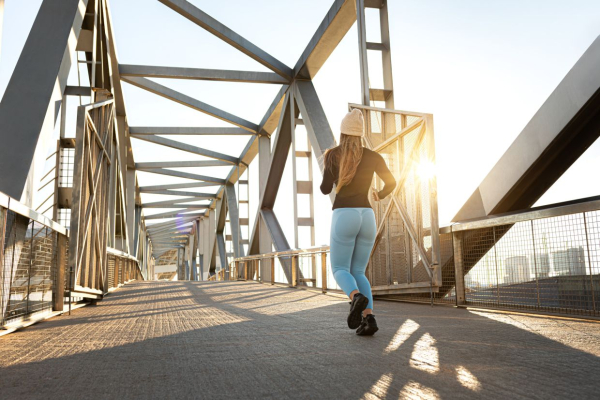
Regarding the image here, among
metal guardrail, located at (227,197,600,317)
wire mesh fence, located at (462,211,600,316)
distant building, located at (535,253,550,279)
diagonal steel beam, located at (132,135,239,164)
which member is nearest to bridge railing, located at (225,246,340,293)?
metal guardrail, located at (227,197,600,317)

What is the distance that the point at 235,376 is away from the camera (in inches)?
80.9

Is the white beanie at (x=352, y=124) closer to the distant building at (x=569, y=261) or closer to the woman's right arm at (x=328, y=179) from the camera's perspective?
the woman's right arm at (x=328, y=179)

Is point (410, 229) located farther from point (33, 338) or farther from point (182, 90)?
point (182, 90)

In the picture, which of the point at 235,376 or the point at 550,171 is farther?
the point at 550,171

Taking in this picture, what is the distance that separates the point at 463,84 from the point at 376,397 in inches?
269

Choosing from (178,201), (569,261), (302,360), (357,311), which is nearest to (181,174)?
(178,201)

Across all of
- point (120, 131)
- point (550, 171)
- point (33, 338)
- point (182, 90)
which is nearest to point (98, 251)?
point (33, 338)

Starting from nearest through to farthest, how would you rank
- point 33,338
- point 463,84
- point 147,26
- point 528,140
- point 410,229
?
point 33,338, point 528,140, point 410,229, point 463,84, point 147,26

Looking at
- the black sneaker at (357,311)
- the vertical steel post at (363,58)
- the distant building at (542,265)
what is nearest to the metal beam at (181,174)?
the vertical steel post at (363,58)

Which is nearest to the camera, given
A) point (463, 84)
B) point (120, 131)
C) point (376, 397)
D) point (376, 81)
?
point (376, 397)

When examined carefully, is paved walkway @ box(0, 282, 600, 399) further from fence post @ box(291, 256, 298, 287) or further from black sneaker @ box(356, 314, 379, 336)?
fence post @ box(291, 256, 298, 287)

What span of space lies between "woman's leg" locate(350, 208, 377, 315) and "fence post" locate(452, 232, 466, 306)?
257 cm

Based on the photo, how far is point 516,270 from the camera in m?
4.80

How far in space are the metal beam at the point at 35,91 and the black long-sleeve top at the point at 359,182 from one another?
325 centimetres
